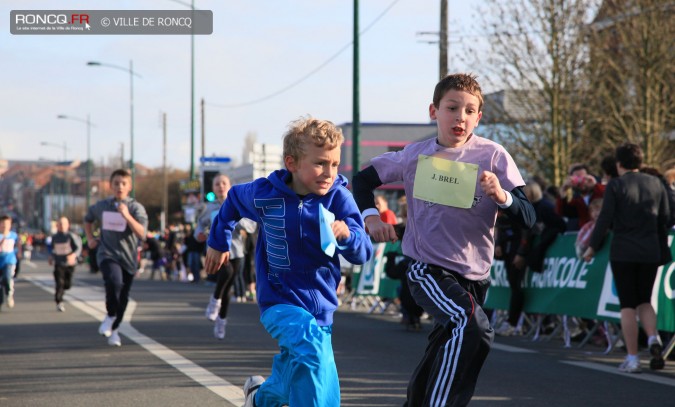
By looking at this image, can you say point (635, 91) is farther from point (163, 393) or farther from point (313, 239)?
point (313, 239)

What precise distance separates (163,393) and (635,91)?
69.6 ft

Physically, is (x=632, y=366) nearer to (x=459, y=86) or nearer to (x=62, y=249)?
(x=459, y=86)

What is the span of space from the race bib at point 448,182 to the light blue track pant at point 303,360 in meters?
0.89

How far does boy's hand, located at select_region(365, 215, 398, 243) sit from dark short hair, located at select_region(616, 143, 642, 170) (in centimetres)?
486

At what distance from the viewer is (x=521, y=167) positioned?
28281mm

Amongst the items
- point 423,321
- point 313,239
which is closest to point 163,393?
point 313,239

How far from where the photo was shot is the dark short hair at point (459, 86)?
5.89 m

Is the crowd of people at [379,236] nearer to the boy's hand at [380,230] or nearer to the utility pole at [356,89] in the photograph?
the boy's hand at [380,230]

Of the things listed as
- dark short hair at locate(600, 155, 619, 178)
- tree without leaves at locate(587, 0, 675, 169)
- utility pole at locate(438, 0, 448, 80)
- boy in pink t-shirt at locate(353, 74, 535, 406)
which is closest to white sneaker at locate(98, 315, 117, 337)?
dark short hair at locate(600, 155, 619, 178)

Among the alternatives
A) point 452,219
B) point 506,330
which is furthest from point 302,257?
point 506,330

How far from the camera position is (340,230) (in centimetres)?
521

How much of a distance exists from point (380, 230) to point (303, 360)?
0.75m

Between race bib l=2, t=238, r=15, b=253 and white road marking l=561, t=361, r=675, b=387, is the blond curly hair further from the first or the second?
race bib l=2, t=238, r=15, b=253

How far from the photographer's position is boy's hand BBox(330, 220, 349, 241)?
520cm
